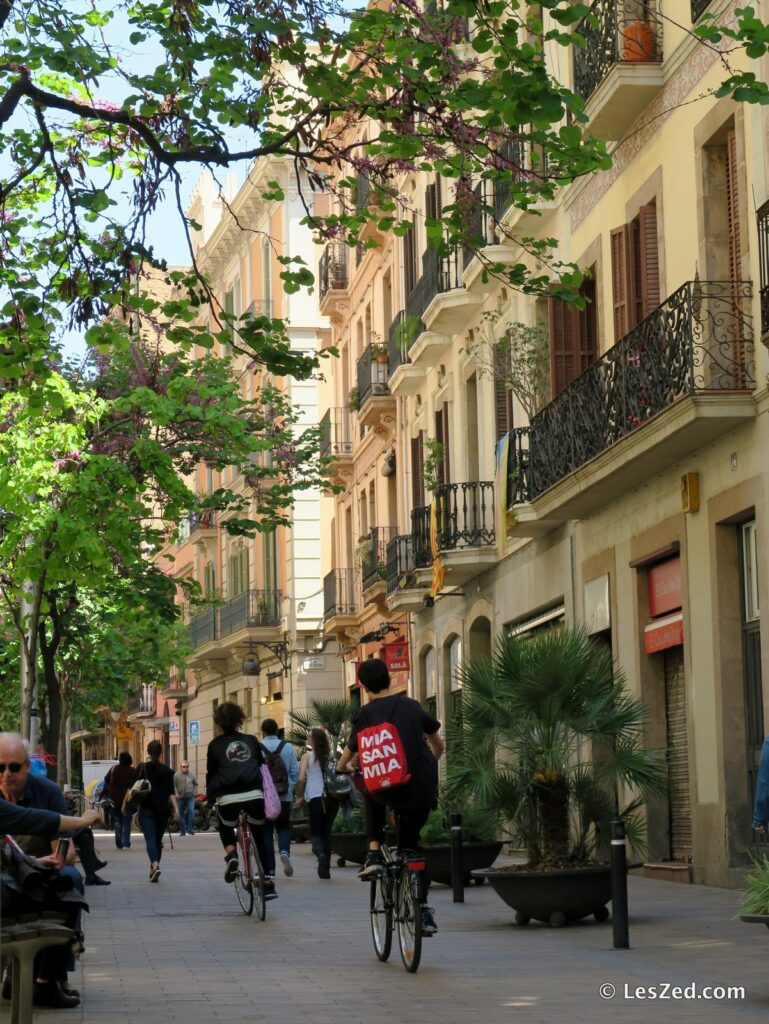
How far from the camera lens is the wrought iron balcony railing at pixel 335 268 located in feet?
157

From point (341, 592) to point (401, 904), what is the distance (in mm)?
34749

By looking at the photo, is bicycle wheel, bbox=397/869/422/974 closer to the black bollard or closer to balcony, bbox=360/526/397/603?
the black bollard

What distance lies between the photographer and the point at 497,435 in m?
30.3

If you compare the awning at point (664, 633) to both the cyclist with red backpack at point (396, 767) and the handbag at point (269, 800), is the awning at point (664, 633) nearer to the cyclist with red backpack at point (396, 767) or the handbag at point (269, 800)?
the handbag at point (269, 800)

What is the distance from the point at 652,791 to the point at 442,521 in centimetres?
1629

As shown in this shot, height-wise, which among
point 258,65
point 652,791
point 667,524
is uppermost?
point 258,65

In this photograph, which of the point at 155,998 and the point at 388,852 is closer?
the point at 155,998

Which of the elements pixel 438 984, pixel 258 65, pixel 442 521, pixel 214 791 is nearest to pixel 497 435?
pixel 442 521

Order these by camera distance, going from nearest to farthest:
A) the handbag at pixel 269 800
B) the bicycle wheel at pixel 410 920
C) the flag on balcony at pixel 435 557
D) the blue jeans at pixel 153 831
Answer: the bicycle wheel at pixel 410 920 → the handbag at pixel 269 800 → the blue jeans at pixel 153 831 → the flag on balcony at pixel 435 557

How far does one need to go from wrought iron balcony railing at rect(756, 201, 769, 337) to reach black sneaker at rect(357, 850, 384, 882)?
703 cm

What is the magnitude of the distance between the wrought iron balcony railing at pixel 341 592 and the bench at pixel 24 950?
125 feet

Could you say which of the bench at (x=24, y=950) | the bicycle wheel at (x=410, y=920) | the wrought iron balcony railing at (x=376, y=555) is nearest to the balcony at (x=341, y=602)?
the wrought iron balcony railing at (x=376, y=555)

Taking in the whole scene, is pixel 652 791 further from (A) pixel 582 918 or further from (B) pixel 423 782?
(B) pixel 423 782

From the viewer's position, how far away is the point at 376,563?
40.8 metres
